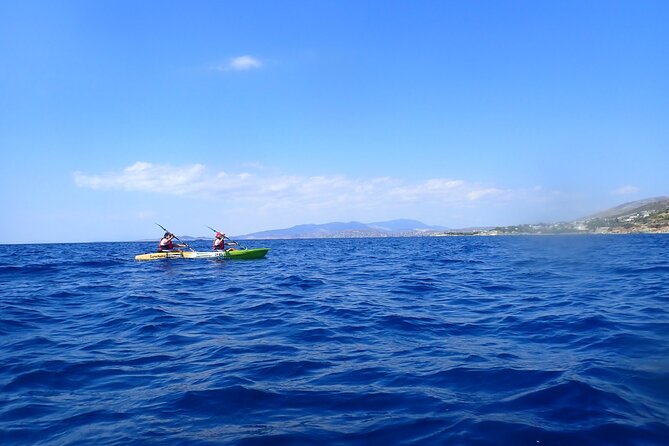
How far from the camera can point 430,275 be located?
2097 cm

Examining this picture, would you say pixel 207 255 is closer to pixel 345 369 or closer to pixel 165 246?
pixel 165 246

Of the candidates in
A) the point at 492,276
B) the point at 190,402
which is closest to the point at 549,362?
the point at 190,402

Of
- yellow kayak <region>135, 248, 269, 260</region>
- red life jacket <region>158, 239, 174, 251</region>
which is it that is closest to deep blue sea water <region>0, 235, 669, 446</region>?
yellow kayak <region>135, 248, 269, 260</region>

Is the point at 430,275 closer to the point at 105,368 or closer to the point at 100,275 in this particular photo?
the point at 105,368

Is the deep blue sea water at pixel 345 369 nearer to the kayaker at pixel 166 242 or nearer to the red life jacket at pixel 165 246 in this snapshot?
the kayaker at pixel 166 242

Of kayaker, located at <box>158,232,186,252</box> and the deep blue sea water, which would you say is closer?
the deep blue sea water

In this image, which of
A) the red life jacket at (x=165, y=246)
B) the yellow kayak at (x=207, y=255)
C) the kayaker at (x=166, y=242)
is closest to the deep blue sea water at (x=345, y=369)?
the yellow kayak at (x=207, y=255)

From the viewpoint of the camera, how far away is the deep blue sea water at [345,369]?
16.0 feet

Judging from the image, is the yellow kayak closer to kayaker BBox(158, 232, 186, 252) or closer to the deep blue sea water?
kayaker BBox(158, 232, 186, 252)

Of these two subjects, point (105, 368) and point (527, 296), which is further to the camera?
point (527, 296)

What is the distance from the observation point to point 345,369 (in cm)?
702

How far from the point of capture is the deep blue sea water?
16.0 ft

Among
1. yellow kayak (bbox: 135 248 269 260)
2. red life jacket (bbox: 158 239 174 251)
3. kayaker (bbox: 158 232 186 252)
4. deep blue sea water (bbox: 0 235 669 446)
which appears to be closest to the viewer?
deep blue sea water (bbox: 0 235 669 446)

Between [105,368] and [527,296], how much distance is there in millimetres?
11547
